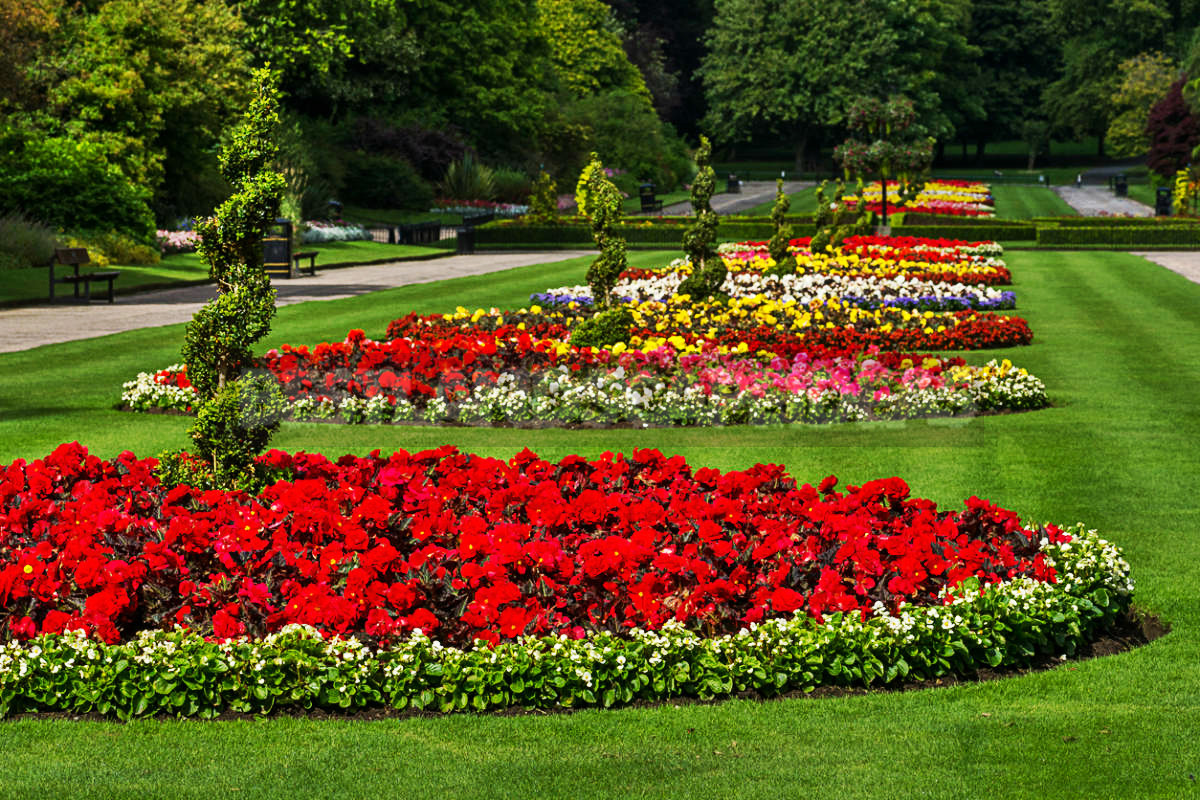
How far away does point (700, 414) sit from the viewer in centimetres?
1353

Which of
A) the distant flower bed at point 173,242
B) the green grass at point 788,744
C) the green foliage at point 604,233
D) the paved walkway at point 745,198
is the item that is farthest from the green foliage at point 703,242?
the paved walkway at point 745,198

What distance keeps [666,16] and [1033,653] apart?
93153 millimetres

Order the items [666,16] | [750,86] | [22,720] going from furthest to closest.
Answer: [666,16] < [750,86] < [22,720]

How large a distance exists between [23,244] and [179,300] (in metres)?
5.98

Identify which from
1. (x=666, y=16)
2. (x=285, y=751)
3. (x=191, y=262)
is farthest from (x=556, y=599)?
(x=666, y=16)

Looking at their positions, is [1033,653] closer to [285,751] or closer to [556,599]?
[556,599]

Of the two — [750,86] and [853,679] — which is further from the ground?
[750,86]

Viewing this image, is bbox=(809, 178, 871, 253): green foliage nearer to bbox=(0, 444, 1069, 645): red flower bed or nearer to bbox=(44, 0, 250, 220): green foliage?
bbox=(44, 0, 250, 220): green foliage

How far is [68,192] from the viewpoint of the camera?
3362 cm

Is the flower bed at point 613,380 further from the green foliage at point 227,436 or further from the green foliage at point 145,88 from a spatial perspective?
the green foliage at point 145,88

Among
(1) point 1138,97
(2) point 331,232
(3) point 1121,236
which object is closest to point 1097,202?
(1) point 1138,97

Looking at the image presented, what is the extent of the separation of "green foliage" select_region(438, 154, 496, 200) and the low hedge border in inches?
2009

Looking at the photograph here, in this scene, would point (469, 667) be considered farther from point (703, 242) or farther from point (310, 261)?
point (310, 261)

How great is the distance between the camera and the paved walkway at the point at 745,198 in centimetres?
5878
